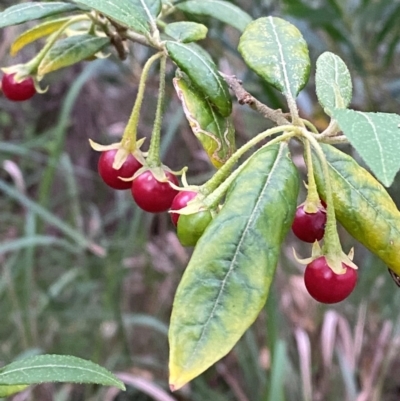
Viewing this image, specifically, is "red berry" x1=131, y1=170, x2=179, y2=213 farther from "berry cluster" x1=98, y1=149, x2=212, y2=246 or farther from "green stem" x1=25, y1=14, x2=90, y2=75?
"green stem" x1=25, y1=14, x2=90, y2=75

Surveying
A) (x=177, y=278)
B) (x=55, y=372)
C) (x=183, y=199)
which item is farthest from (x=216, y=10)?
(x=177, y=278)

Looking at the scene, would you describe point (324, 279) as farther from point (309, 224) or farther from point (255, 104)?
point (255, 104)

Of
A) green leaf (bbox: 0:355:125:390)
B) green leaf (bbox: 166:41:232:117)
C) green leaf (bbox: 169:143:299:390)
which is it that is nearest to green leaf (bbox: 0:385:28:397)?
green leaf (bbox: 0:355:125:390)

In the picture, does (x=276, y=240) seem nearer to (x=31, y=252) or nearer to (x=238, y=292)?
(x=238, y=292)

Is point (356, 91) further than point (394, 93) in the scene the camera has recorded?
Yes

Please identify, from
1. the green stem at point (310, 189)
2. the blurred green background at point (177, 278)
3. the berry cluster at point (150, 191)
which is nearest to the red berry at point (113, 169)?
the berry cluster at point (150, 191)

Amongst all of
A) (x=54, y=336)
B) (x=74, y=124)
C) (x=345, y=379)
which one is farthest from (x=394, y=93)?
(x=74, y=124)

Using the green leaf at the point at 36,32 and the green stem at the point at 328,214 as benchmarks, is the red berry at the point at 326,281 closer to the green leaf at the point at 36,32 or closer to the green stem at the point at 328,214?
the green stem at the point at 328,214
